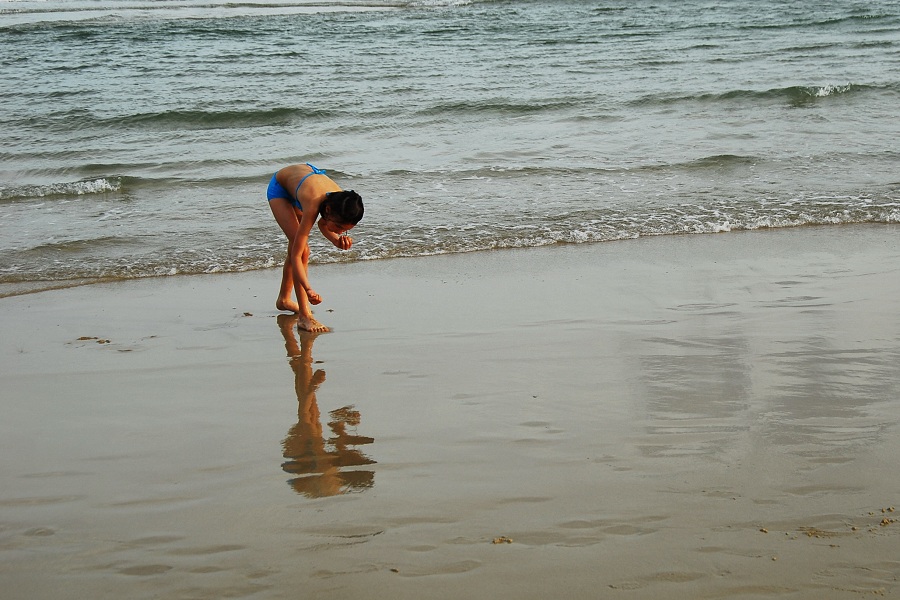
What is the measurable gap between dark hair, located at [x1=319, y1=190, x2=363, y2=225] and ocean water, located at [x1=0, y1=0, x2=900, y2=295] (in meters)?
2.00

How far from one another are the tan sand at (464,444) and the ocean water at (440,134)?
5.90ft

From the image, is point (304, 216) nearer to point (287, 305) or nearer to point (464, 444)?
point (287, 305)

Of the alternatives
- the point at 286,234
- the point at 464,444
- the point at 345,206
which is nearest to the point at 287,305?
the point at 286,234

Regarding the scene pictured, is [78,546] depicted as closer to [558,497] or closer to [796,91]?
[558,497]

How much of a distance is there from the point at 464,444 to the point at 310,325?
6.02 feet

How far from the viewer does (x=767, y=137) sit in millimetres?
10562

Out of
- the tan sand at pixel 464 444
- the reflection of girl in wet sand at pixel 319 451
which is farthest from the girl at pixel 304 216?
the reflection of girl in wet sand at pixel 319 451

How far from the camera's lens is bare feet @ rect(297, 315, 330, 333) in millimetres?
4773

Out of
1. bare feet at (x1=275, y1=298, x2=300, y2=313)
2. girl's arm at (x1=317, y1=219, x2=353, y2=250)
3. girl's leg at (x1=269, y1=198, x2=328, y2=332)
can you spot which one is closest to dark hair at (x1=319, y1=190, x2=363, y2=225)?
girl's arm at (x1=317, y1=219, x2=353, y2=250)

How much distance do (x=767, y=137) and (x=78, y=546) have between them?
9.76 metres

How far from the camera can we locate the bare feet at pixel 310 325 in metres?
4.77

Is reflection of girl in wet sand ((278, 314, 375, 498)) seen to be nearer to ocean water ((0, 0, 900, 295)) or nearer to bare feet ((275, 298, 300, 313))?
bare feet ((275, 298, 300, 313))

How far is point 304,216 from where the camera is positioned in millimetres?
4902

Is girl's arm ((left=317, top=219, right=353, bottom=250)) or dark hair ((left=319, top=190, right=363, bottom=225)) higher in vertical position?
dark hair ((left=319, top=190, right=363, bottom=225))
